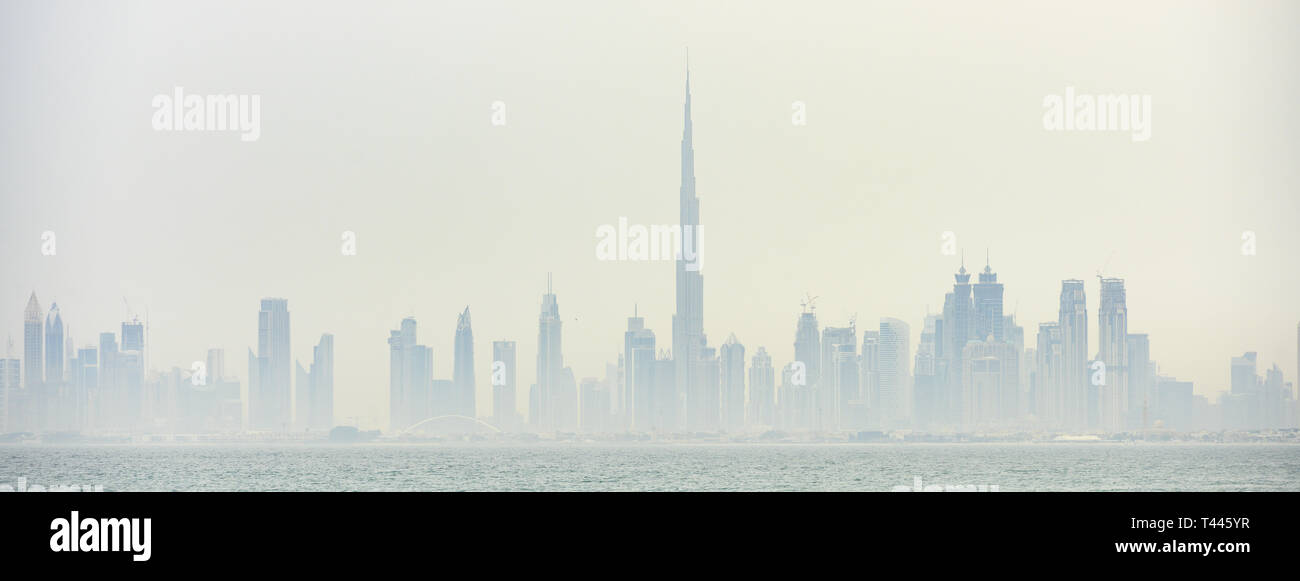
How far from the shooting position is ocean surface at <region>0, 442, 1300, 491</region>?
7744 centimetres

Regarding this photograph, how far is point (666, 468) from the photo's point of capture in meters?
88.3

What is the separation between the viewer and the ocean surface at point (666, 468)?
77438 millimetres
